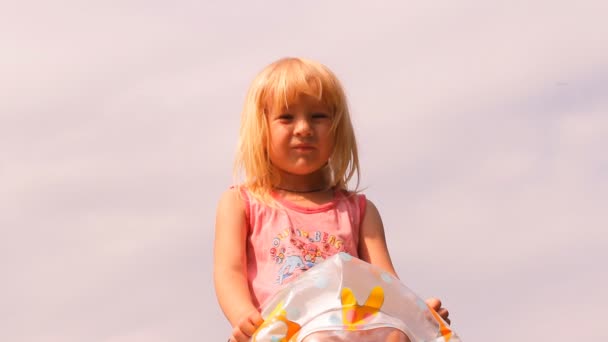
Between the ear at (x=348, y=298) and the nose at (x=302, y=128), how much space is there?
1.57 meters

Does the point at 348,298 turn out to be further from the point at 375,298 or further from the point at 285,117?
the point at 285,117

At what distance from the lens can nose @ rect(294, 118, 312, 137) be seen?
6348 millimetres

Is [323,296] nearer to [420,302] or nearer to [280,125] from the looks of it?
[420,302]

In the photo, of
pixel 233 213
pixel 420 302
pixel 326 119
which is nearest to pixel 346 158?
pixel 326 119

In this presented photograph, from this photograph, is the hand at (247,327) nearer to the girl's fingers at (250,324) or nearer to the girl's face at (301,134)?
the girl's fingers at (250,324)

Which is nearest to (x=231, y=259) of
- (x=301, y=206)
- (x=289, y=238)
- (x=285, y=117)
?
(x=289, y=238)

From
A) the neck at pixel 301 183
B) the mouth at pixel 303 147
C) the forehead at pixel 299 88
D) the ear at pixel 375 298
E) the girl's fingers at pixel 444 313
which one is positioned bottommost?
the girl's fingers at pixel 444 313

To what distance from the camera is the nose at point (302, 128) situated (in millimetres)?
6348

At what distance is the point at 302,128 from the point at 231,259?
813mm

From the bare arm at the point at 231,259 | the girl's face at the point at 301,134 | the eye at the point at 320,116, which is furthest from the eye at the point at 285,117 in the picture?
the bare arm at the point at 231,259

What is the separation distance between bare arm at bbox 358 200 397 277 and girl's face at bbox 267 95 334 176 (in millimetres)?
448

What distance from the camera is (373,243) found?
21.4 feet

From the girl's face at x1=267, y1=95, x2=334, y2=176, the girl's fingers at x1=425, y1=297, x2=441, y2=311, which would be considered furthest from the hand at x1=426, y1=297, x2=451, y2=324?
the girl's face at x1=267, y1=95, x2=334, y2=176

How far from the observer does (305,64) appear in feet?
21.2
